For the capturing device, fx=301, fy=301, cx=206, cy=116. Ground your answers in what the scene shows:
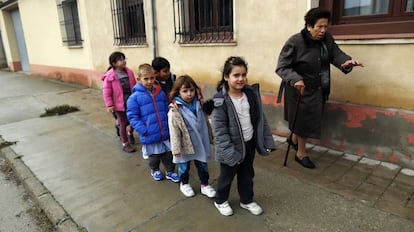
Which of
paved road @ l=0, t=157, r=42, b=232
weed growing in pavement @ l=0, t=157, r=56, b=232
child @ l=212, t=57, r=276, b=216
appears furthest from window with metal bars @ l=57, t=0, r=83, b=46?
child @ l=212, t=57, r=276, b=216

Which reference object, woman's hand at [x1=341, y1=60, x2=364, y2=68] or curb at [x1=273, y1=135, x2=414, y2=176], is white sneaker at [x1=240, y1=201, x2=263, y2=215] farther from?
woman's hand at [x1=341, y1=60, x2=364, y2=68]

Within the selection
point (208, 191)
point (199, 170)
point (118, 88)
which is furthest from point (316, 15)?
point (118, 88)

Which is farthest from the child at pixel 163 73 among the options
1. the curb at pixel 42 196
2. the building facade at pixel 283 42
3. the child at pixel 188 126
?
the building facade at pixel 283 42

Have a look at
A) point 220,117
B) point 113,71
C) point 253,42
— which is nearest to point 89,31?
point 113,71

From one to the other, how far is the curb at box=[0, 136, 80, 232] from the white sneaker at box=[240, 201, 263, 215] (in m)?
1.43

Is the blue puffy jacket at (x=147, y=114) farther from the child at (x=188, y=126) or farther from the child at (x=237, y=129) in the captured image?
the child at (x=237, y=129)

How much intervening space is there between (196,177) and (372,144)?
200cm

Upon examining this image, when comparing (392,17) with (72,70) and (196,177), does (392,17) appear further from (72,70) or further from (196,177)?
(72,70)

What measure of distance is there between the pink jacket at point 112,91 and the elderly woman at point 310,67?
2059 millimetres

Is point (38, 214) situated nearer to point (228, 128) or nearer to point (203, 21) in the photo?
point (228, 128)

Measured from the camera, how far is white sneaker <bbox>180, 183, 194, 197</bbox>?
2.88m

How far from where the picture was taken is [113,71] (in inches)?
156

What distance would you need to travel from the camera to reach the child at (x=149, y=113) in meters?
3.00

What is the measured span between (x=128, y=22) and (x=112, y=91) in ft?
12.9
